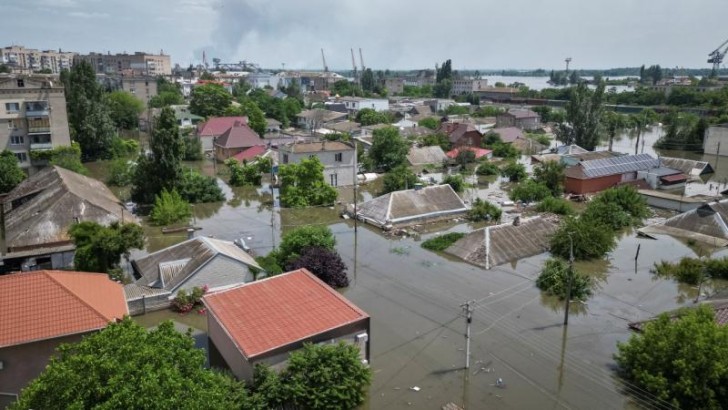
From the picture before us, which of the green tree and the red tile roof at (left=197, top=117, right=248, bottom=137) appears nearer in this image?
the green tree

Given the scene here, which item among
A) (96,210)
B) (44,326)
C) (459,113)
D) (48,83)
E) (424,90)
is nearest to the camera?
(44,326)

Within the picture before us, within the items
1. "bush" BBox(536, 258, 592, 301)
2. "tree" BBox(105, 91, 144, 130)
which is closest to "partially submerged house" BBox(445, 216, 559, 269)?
"bush" BBox(536, 258, 592, 301)

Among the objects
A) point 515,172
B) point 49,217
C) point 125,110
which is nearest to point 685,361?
point 49,217

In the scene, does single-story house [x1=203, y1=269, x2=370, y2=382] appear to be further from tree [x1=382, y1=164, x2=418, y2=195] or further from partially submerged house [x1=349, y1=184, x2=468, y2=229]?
tree [x1=382, y1=164, x2=418, y2=195]

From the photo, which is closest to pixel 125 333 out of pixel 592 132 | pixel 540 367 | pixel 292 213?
pixel 540 367

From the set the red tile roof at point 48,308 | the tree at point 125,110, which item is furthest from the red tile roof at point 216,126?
the red tile roof at point 48,308

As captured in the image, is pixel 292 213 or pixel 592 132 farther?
pixel 592 132

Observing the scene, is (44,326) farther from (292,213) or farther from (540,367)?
(292,213)
